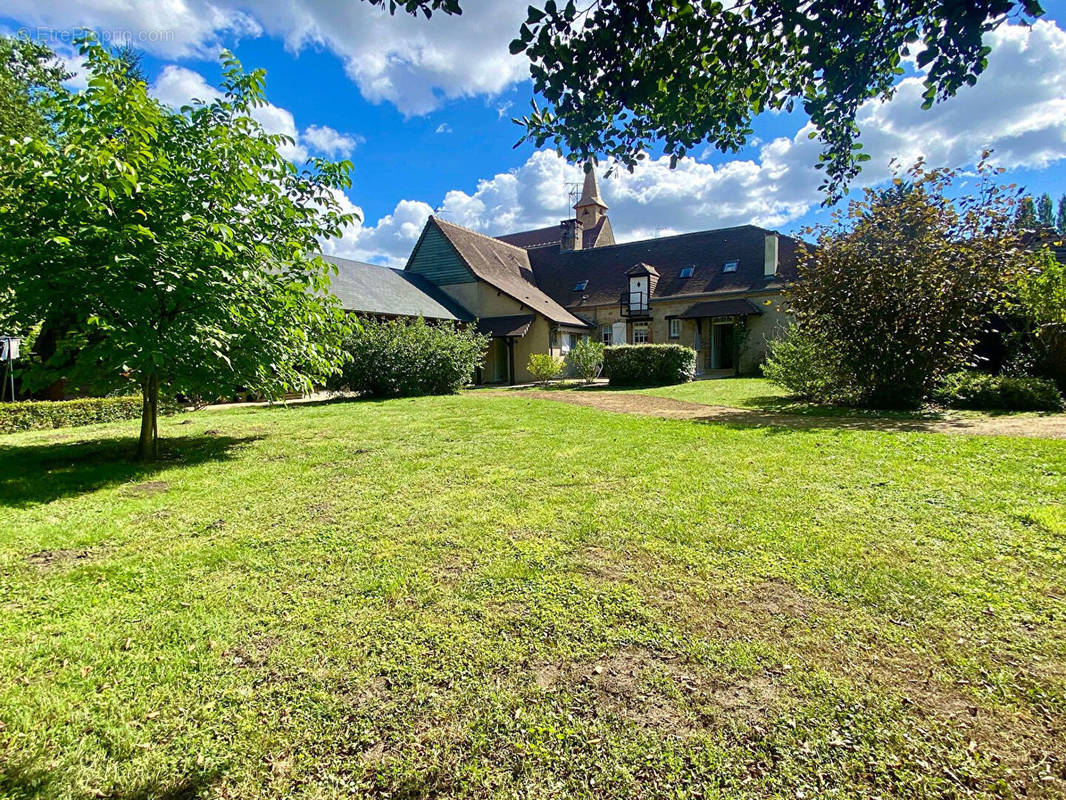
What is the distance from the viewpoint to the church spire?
44688mm

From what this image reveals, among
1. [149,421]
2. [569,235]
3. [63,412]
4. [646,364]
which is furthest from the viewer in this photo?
[569,235]

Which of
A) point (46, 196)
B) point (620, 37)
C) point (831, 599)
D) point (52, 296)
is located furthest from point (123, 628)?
point (46, 196)

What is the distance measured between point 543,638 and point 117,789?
1.65 meters

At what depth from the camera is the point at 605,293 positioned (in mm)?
28172

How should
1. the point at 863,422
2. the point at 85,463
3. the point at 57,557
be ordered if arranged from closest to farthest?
1. the point at 57,557
2. the point at 85,463
3. the point at 863,422

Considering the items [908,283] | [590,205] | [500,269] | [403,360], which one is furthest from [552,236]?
[908,283]

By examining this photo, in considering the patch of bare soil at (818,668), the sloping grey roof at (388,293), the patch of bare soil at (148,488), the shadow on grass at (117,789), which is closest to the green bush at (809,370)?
the patch of bare soil at (818,668)

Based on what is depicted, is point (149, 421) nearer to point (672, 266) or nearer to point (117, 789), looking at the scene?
point (117, 789)

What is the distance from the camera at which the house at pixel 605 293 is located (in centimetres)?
2347

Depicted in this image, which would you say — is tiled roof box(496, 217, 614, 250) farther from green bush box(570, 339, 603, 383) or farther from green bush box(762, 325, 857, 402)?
green bush box(762, 325, 857, 402)

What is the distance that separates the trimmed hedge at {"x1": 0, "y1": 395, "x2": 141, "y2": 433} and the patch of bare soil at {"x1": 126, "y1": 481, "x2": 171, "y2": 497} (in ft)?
21.7

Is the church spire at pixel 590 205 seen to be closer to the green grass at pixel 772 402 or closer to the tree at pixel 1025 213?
the green grass at pixel 772 402

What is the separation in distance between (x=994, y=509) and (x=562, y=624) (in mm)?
3725

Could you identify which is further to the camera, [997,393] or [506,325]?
[506,325]
